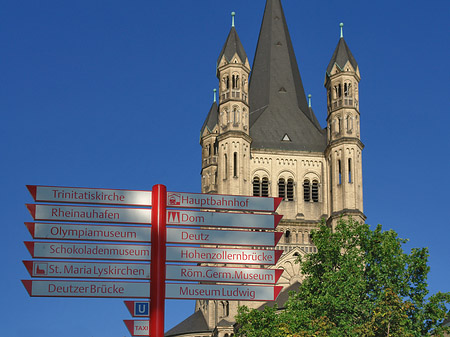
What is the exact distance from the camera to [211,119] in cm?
9300

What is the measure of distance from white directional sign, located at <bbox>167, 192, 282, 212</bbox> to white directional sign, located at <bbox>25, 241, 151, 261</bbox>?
150 centimetres

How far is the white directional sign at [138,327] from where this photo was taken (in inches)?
742

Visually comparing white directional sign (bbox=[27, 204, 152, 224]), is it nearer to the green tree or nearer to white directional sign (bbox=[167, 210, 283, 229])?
white directional sign (bbox=[167, 210, 283, 229])

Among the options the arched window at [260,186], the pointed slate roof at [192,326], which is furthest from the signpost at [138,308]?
the pointed slate roof at [192,326]

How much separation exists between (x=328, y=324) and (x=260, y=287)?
22.8 metres

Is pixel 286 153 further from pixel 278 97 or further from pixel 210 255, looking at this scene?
pixel 210 255

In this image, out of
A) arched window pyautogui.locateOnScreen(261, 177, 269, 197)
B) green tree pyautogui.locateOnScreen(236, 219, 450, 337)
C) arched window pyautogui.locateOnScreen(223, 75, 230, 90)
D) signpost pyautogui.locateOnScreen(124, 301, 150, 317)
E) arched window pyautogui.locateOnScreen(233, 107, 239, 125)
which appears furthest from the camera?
arched window pyautogui.locateOnScreen(261, 177, 269, 197)

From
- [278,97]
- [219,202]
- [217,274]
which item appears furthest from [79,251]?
[278,97]

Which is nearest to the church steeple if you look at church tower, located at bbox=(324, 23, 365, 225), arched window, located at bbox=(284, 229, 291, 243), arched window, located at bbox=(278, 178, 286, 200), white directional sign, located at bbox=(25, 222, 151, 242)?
arched window, located at bbox=(278, 178, 286, 200)

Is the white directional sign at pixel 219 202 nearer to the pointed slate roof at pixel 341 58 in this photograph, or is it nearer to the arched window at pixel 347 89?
the arched window at pixel 347 89

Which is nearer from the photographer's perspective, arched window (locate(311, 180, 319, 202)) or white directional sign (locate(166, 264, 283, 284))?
white directional sign (locate(166, 264, 283, 284))

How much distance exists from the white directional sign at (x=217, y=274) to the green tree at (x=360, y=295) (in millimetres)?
22351

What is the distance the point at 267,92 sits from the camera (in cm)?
8725

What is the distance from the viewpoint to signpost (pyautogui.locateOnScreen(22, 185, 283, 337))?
748 inches
